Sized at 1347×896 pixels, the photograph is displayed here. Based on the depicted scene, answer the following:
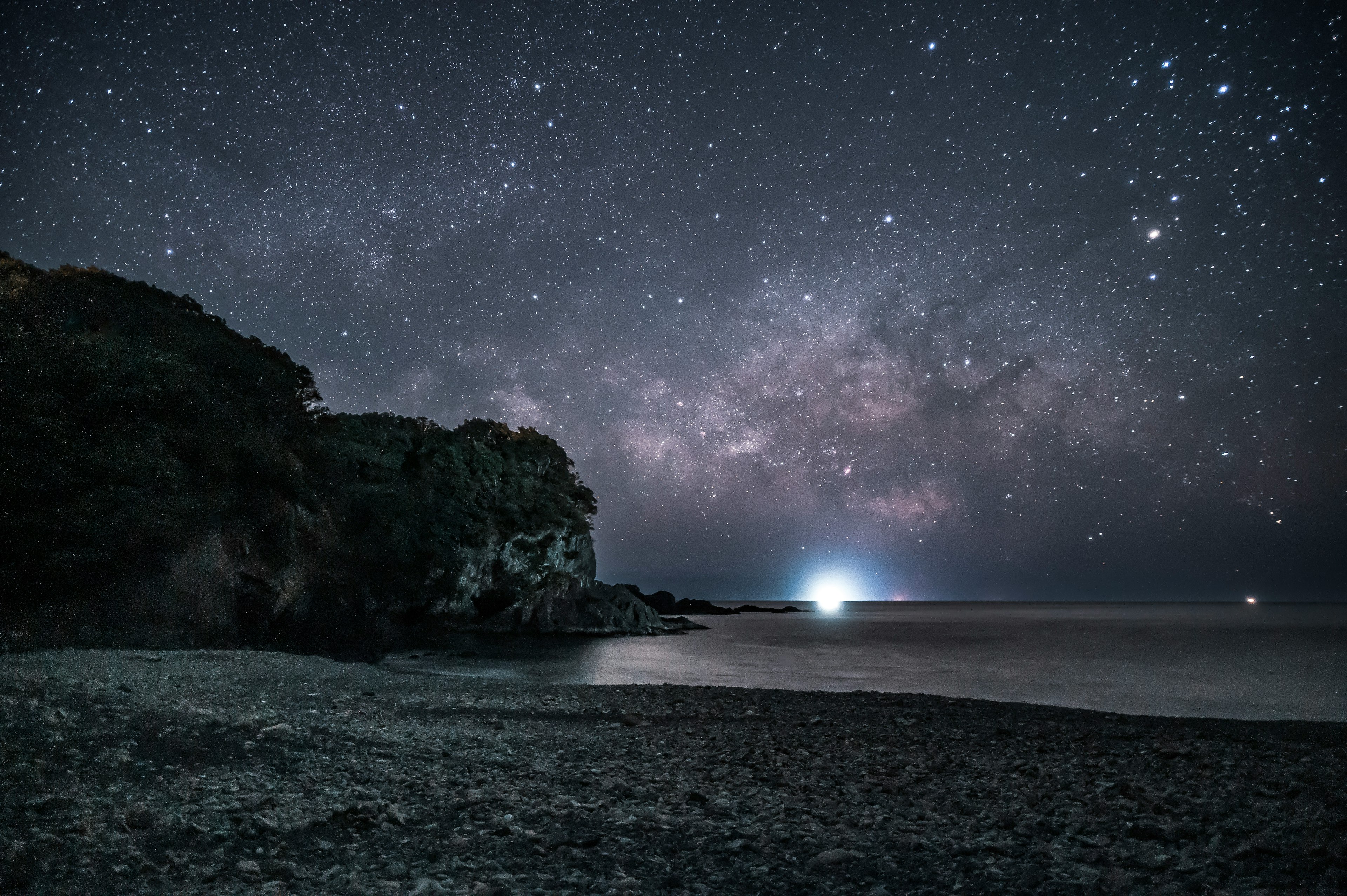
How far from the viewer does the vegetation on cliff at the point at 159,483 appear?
19.3m

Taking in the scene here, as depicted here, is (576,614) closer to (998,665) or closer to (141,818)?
(998,665)

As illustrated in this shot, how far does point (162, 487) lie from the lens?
22391mm

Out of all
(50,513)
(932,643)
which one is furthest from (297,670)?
(932,643)

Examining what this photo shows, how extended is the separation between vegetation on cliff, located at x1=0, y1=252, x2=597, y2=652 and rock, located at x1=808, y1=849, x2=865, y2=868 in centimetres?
2049

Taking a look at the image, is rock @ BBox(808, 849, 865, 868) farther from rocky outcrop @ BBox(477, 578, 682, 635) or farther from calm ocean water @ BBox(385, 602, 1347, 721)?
rocky outcrop @ BBox(477, 578, 682, 635)

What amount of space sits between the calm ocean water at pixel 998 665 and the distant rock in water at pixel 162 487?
6255 mm

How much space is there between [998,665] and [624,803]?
35.3 meters

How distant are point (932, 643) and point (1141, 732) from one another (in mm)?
45077

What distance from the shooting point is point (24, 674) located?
12203 mm

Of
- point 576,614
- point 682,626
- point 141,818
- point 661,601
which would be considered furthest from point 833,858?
point 661,601

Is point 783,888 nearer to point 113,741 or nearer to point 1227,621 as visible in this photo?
point 113,741

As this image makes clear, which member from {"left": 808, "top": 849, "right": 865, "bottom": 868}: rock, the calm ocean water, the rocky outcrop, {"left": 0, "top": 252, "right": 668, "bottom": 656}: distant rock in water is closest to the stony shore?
{"left": 808, "top": 849, "right": 865, "bottom": 868}: rock

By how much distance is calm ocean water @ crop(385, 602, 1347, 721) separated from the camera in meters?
24.3

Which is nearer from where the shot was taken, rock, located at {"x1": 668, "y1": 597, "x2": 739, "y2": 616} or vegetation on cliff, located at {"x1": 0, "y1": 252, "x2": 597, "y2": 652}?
vegetation on cliff, located at {"x1": 0, "y1": 252, "x2": 597, "y2": 652}
